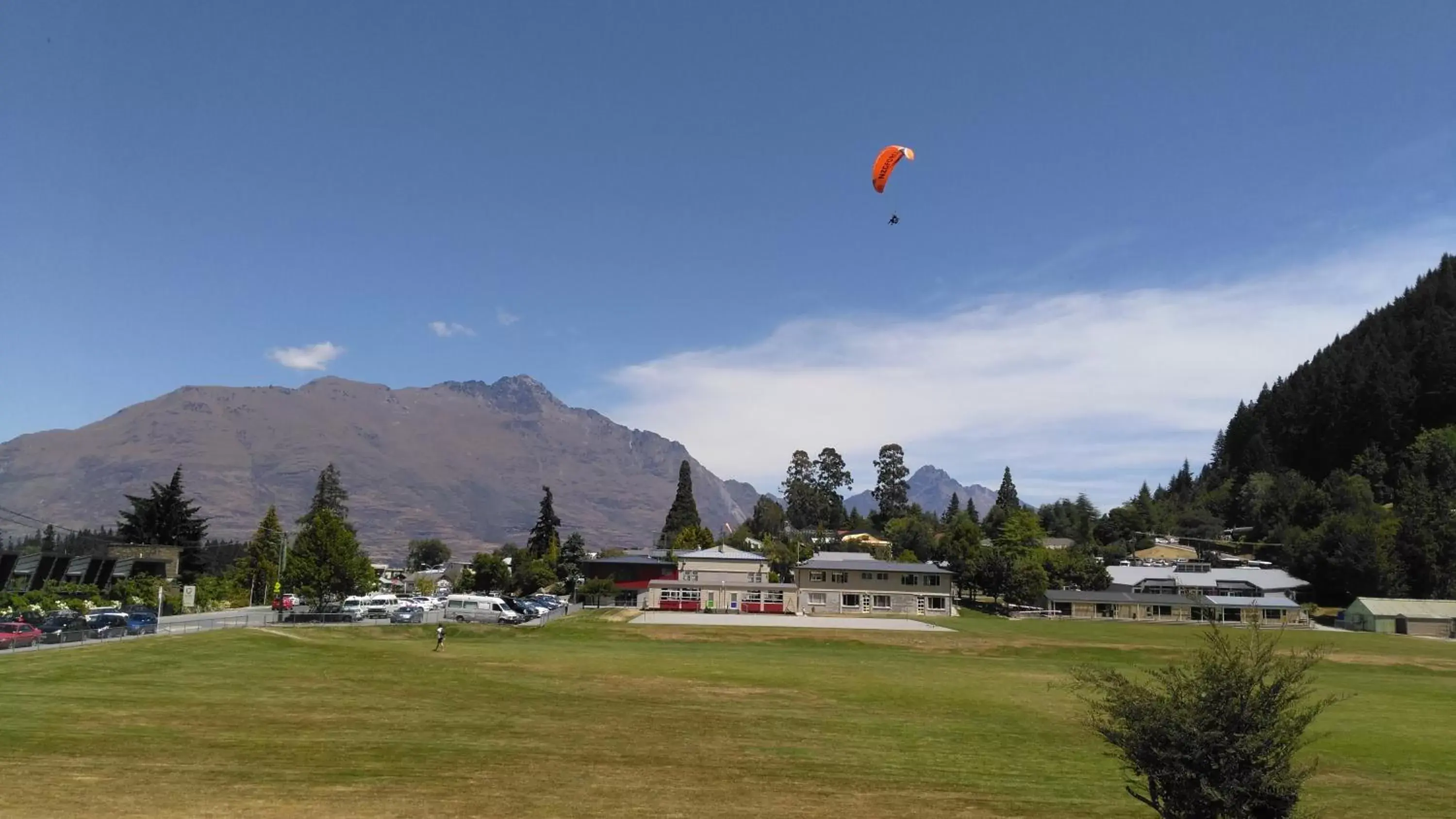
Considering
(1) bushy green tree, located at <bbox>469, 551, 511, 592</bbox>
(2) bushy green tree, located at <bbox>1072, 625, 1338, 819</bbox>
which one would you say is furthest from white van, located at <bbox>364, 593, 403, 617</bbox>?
(2) bushy green tree, located at <bbox>1072, 625, 1338, 819</bbox>

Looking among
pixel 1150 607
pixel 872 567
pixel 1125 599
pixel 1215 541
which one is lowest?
pixel 1150 607

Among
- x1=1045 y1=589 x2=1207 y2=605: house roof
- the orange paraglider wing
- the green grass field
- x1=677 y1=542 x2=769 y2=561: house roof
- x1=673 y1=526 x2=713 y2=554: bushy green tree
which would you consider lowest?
the green grass field

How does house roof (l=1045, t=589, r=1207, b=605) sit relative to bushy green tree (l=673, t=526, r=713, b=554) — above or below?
below

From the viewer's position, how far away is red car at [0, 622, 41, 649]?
137ft

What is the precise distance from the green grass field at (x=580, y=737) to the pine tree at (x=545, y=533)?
3780 inches

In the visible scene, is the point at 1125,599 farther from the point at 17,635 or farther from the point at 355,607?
the point at 17,635

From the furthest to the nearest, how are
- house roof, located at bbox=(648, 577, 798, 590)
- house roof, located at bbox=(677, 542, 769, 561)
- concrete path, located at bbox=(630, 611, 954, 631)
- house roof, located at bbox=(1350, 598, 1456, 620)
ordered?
house roof, located at bbox=(677, 542, 769, 561), house roof, located at bbox=(1350, 598, 1456, 620), house roof, located at bbox=(648, 577, 798, 590), concrete path, located at bbox=(630, 611, 954, 631)

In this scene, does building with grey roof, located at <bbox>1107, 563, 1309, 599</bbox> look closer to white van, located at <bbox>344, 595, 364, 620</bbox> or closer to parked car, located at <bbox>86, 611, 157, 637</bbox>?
white van, located at <bbox>344, 595, 364, 620</bbox>

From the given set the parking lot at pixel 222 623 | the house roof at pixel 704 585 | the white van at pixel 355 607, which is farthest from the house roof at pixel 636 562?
the white van at pixel 355 607

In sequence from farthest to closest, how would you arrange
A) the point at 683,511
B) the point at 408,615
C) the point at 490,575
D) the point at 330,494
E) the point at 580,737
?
the point at 683,511, the point at 330,494, the point at 490,575, the point at 408,615, the point at 580,737

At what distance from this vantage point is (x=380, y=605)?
77812 millimetres

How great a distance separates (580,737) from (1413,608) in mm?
103539

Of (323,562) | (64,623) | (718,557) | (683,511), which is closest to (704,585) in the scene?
(718,557)

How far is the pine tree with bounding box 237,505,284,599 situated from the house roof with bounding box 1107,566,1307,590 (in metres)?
103
